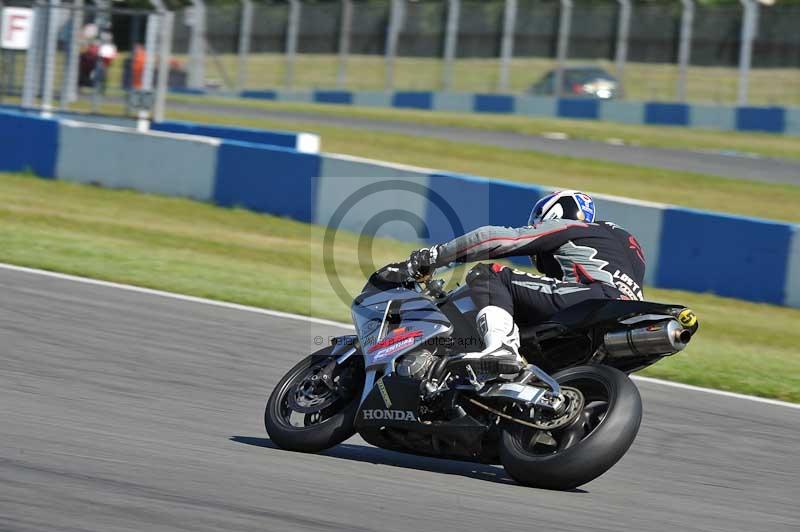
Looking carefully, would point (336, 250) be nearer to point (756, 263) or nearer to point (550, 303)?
point (756, 263)

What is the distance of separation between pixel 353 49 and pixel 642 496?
30.3 meters

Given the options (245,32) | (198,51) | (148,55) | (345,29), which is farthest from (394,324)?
(198,51)

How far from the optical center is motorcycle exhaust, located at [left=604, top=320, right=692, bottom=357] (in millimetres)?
5480

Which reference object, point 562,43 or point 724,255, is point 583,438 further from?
point 562,43

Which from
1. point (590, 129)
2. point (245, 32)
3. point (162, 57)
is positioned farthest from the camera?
point (245, 32)

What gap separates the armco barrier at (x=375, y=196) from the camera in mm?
12945

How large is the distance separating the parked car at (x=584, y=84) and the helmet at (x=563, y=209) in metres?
24.9

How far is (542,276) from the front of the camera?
237 inches

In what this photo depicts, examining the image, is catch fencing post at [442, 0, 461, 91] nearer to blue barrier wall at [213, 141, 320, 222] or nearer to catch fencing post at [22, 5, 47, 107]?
catch fencing post at [22, 5, 47, 107]

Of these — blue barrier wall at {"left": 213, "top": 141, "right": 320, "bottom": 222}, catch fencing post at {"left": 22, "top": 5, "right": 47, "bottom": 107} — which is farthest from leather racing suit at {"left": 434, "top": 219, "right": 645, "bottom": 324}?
catch fencing post at {"left": 22, "top": 5, "right": 47, "bottom": 107}

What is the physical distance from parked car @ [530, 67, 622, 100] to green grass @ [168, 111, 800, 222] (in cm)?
788

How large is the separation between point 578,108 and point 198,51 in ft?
39.8

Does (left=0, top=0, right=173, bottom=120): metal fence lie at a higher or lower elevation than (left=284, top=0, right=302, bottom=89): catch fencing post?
lower

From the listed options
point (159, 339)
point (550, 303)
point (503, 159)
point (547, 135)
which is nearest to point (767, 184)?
point (503, 159)
